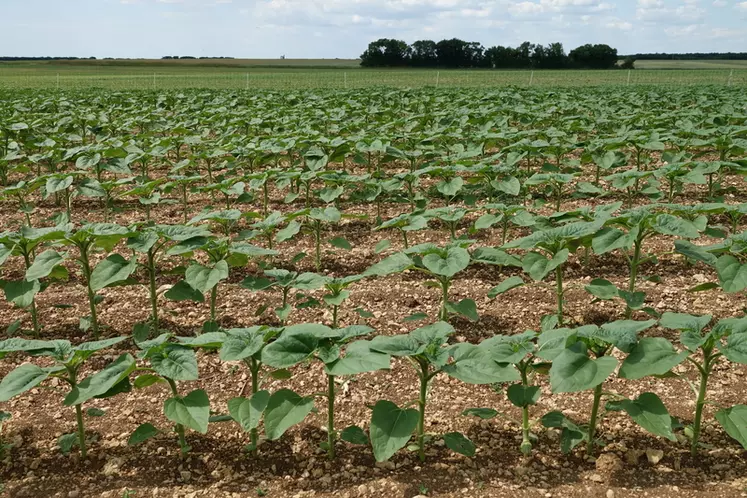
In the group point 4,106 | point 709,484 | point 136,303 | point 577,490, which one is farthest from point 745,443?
point 4,106

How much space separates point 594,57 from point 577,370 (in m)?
76.8

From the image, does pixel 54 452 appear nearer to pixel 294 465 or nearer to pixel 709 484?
pixel 294 465

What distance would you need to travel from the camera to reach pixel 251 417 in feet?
8.96

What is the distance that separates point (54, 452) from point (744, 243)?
12.2 ft

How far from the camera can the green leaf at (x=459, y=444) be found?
9.51 feet

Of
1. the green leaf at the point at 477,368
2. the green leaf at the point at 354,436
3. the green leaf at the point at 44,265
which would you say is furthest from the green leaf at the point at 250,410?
the green leaf at the point at 44,265

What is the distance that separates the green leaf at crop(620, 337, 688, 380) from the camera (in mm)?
2514

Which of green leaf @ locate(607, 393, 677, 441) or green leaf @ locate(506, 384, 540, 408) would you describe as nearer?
green leaf @ locate(607, 393, 677, 441)

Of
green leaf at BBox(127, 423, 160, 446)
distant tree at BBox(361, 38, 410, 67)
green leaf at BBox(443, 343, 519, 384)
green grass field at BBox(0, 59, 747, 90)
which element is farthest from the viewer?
distant tree at BBox(361, 38, 410, 67)

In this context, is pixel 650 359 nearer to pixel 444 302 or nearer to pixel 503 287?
pixel 503 287

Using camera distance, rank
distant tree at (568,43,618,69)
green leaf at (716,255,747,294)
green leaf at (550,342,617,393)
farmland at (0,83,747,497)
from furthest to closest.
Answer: distant tree at (568,43,618,69), green leaf at (716,255,747,294), farmland at (0,83,747,497), green leaf at (550,342,617,393)

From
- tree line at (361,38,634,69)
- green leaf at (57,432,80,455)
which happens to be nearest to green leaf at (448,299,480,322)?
green leaf at (57,432,80,455)

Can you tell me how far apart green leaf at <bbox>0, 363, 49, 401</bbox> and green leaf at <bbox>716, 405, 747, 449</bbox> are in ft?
9.20

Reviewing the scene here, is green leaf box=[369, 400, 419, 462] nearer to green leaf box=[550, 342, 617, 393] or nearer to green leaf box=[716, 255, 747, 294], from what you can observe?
green leaf box=[550, 342, 617, 393]
